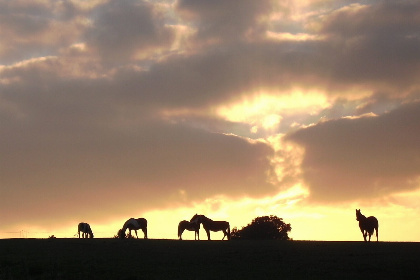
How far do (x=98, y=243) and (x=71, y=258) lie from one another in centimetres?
1190

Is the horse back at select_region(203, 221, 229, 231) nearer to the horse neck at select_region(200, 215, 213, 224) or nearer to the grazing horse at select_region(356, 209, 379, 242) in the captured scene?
the horse neck at select_region(200, 215, 213, 224)

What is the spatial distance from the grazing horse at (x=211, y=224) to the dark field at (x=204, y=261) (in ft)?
74.0

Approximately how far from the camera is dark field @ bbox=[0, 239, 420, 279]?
3847cm

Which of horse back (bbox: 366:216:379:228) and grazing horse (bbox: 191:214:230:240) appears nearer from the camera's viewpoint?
horse back (bbox: 366:216:379:228)

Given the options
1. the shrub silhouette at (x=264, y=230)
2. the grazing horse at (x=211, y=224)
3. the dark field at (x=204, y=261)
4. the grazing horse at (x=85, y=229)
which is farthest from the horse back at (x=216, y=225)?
the shrub silhouette at (x=264, y=230)

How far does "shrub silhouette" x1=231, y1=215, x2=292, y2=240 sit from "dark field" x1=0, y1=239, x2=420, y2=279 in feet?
206

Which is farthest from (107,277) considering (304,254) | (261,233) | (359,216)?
(261,233)

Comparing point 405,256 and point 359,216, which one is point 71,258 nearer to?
point 405,256

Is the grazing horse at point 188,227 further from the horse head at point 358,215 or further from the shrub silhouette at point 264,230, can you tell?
the shrub silhouette at point 264,230

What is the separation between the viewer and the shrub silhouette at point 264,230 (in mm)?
119375

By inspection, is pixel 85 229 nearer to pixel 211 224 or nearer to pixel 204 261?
pixel 211 224

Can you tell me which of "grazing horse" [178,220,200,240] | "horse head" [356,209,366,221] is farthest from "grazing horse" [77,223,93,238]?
"horse head" [356,209,366,221]

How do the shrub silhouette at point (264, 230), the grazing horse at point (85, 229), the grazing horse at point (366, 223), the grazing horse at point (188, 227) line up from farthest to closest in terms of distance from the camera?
the shrub silhouette at point (264, 230) < the grazing horse at point (85, 229) < the grazing horse at point (188, 227) < the grazing horse at point (366, 223)

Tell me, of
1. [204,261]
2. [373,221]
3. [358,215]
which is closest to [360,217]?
[358,215]
